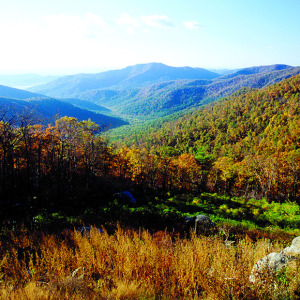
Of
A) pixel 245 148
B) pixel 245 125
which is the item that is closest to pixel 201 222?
pixel 245 148

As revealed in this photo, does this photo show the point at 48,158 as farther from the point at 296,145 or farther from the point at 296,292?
the point at 296,145

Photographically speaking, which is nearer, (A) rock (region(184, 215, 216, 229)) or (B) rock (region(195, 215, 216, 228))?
(A) rock (region(184, 215, 216, 229))

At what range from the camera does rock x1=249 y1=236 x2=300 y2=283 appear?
3824 millimetres

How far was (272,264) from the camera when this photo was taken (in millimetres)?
4574

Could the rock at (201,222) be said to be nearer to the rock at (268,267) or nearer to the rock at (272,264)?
the rock at (272,264)

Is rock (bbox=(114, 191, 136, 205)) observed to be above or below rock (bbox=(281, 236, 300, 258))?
below

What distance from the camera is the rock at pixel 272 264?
151 inches

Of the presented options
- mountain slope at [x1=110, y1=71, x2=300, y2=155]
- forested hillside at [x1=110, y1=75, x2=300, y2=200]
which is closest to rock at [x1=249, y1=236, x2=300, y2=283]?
forested hillside at [x1=110, y1=75, x2=300, y2=200]

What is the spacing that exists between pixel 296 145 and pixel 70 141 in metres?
76.0

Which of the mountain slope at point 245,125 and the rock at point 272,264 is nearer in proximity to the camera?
the rock at point 272,264

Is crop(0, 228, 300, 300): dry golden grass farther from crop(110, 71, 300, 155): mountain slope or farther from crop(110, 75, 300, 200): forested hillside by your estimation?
crop(110, 71, 300, 155): mountain slope

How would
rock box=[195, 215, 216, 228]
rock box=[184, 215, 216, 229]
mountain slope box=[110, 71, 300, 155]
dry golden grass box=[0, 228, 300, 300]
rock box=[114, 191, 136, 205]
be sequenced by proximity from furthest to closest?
mountain slope box=[110, 71, 300, 155] < rock box=[114, 191, 136, 205] < rock box=[195, 215, 216, 228] < rock box=[184, 215, 216, 229] < dry golden grass box=[0, 228, 300, 300]

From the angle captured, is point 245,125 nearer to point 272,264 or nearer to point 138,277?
point 272,264

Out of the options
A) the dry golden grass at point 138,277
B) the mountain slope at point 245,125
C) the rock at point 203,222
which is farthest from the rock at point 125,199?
the mountain slope at point 245,125
